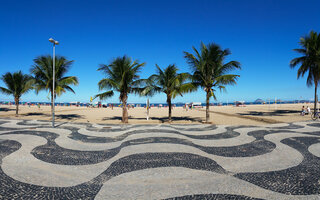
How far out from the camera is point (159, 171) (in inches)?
157

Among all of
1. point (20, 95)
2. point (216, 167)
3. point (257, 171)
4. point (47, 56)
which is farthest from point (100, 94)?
point (20, 95)

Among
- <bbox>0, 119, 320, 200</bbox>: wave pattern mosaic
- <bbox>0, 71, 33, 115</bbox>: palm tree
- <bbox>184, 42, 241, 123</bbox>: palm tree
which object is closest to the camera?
<bbox>0, 119, 320, 200</bbox>: wave pattern mosaic

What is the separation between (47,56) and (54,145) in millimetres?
12156

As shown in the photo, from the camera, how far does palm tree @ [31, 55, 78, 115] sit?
14.2 meters

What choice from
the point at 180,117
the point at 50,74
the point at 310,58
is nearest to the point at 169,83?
the point at 180,117

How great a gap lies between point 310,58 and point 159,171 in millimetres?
22184

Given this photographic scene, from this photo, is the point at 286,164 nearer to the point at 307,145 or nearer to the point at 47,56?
the point at 307,145

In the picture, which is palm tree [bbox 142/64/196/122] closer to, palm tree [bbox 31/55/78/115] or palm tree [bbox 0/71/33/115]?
palm tree [bbox 31/55/78/115]

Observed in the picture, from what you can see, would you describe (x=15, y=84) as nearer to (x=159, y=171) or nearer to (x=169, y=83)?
(x=169, y=83)

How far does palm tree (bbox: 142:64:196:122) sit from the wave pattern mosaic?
7.44m

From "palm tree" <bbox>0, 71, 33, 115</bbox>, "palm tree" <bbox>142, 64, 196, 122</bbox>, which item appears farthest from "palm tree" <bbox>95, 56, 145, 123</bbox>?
"palm tree" <bbox>0, 71, 33, 115</bbox>

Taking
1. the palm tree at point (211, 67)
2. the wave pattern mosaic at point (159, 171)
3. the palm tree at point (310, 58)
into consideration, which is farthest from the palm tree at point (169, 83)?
the palm tree at point (310, 58)

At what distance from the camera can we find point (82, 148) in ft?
19.8

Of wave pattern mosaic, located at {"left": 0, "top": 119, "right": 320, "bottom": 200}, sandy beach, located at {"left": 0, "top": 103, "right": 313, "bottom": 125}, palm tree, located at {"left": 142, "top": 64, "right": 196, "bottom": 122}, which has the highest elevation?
palm tree, located at {"left": 142, "top": 64, "right": 196, "bottom": 122}
